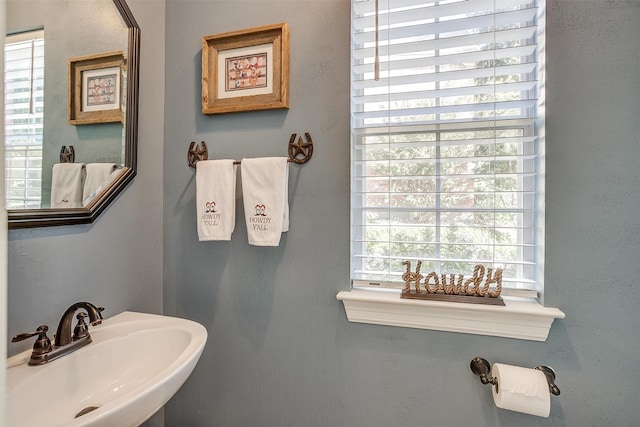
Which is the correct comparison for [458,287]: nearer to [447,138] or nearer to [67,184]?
[447,138]

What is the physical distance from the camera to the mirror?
2.69ft

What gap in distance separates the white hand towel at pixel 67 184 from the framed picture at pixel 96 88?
15 centimetres

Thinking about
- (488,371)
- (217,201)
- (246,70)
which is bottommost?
(488,371)

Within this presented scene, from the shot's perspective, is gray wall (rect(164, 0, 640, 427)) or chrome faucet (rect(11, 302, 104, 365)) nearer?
chrome faucet (rect(11, 302, 104, 365))

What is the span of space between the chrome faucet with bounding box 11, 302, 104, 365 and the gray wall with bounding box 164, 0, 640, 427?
0.44 metres

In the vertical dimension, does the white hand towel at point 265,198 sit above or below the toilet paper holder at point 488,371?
above

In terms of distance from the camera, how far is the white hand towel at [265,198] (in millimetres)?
1067

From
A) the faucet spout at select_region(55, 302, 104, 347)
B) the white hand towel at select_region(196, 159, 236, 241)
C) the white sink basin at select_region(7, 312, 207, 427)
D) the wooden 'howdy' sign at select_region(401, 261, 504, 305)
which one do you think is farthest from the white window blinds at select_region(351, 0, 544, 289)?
the faucet spout at select_region(55, 302, 104, 347)

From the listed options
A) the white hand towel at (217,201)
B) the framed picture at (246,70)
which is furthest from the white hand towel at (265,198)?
the framed picture at (246,70)

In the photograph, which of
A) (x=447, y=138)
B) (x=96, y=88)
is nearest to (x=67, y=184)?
(x=96, y=88)

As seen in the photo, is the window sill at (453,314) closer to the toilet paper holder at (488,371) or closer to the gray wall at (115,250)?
the toilet paper holder at (488,371)

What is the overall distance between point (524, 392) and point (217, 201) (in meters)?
1.17

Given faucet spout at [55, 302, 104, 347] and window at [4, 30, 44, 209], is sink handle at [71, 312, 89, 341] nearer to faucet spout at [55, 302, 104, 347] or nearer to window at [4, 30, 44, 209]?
faucet spout at [55, 302, 104, 347]

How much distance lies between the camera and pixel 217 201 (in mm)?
1124
